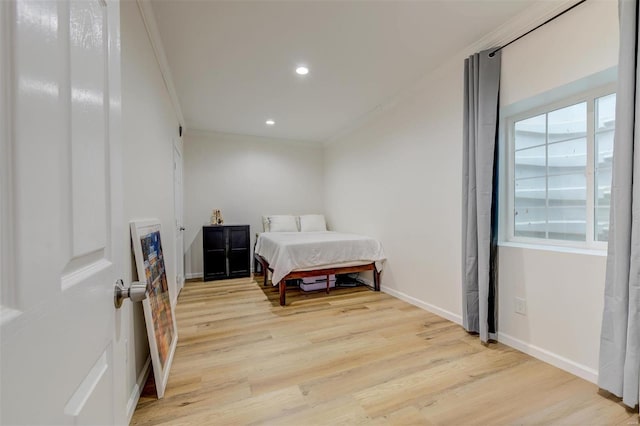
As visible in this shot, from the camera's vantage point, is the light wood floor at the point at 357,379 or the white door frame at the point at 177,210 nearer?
the light wood floor at the point at 357,379

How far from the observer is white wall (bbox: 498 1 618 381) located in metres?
1.70

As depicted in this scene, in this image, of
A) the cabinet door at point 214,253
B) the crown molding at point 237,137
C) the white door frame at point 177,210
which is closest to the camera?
the white door frame at point 177,210

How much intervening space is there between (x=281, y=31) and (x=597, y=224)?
265 cm

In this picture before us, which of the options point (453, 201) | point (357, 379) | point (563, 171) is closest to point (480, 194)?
point (453, 201)

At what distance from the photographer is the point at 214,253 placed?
435 centimetres

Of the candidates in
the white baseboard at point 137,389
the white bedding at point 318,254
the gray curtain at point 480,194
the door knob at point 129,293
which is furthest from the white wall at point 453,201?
Result: the white baseboard at point 137,389

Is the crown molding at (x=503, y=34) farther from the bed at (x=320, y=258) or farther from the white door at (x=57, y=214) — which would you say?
the white door at (x=57, y=214)

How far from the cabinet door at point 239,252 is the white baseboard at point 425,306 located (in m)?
2.20

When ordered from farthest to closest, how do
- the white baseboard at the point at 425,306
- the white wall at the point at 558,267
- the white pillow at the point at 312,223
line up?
the white pillow at the point at 312,223 → the white baseboard at the point at 425,306 → the white wall at the point at 558,267

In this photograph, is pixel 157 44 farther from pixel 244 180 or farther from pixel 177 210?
pixel 244 180

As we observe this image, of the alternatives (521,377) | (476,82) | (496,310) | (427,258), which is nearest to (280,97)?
(476,82)

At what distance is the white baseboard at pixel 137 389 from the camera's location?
1.43 metres

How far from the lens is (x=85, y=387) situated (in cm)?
52

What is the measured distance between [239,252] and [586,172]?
13.7ft
